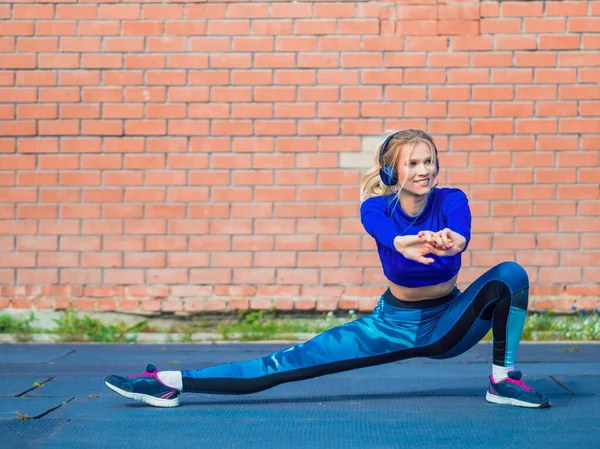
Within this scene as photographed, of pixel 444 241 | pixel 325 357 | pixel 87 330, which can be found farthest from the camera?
pixel 87 330

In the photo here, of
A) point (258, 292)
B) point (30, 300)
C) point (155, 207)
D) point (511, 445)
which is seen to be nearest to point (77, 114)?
point (155, 207)

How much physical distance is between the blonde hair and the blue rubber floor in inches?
40.5

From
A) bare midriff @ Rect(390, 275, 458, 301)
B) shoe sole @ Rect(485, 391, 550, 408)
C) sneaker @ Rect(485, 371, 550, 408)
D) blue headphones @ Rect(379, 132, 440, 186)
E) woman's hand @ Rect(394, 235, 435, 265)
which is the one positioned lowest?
shoe sole @ Rect(485, 391, 550, 408)

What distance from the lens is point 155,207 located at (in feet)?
21.2

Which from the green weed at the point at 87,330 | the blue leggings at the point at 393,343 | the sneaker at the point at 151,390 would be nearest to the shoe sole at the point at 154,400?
the sneaker at the point at 151,390

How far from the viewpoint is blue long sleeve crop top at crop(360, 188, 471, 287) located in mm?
3701

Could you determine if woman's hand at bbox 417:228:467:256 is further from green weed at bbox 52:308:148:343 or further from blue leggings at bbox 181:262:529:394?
green weed at bbox 52:308:148:343

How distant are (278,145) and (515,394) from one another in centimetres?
322

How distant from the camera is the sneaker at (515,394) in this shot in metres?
3.77

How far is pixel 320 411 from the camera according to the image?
3.82 meters

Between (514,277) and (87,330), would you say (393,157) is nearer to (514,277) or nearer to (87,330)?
(514,277)

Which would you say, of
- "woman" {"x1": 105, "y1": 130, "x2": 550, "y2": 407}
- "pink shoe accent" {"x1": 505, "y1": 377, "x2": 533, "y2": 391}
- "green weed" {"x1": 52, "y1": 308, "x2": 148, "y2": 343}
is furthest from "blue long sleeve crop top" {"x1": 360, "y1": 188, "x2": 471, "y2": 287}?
"green weed" {"x1": 52, "y1": 308, "x2": 148, "y2": 343}

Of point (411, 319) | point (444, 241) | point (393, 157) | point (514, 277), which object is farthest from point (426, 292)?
point (393, 157)

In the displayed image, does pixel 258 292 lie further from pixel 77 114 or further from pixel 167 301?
pixel 77 114
